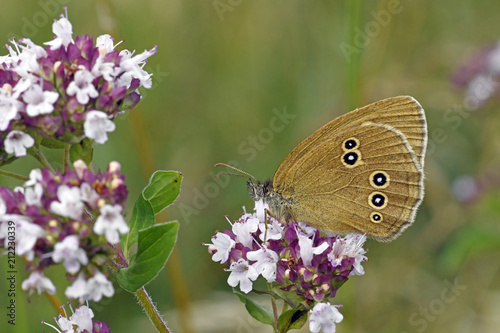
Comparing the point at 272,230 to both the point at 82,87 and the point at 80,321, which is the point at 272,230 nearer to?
the point at 80,321

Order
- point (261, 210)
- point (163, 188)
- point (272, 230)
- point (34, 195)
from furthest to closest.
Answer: point (261, 210)
point (272, 230)
point (163, 188)
point (34, 195)

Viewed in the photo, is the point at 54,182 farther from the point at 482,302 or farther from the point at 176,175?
the point at 482,302

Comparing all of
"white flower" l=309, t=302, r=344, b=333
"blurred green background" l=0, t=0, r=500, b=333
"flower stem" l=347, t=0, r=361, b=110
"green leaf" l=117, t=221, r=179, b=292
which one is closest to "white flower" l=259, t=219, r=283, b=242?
"white flower" l=309, t=302, r=344, b=333

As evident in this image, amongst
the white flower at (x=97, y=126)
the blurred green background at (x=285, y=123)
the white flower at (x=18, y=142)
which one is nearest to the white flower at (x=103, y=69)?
the white flower at (x=97, y=126)

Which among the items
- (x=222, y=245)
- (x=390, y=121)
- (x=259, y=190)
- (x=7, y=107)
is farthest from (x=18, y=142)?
(x=390, y=121)

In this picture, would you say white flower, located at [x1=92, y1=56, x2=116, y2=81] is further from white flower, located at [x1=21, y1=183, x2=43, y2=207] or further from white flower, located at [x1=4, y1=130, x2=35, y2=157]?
white flower, located at [x1=21, y1=183, x2=43, y2=207]

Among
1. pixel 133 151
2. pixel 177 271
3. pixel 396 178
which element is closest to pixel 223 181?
pixel 133 151
